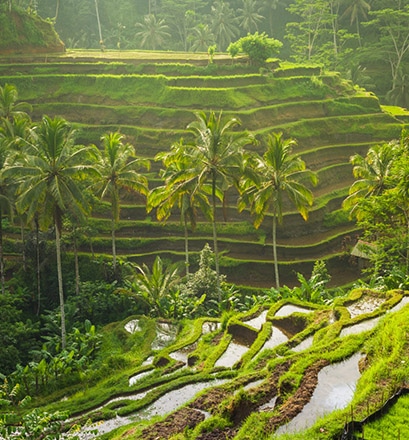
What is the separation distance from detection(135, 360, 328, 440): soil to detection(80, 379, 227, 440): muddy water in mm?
1423

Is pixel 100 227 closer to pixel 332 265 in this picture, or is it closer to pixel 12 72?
pixel 332 265

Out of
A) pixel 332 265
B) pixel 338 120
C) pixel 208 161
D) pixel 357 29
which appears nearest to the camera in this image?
pixel 208 161

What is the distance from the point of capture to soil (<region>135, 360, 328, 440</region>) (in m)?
9.94

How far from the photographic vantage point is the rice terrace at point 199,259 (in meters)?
11.0

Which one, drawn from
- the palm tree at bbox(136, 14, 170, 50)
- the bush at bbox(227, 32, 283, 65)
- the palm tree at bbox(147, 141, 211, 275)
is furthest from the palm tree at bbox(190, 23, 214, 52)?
the palm tree at bbox(147, 141, 211, 275)

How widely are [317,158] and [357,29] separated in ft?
117

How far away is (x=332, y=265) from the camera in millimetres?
29828

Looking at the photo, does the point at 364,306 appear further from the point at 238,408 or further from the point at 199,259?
the point at 199,259

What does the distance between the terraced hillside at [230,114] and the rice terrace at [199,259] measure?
0.45ft

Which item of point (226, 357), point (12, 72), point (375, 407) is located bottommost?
point (226, 357)

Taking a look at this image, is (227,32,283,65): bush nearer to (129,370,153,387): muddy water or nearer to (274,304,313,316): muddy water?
(274,304,313,316): muddy water

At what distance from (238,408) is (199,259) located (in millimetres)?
19244

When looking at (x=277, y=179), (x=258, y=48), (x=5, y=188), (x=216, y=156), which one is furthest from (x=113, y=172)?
(x=258, y=48)

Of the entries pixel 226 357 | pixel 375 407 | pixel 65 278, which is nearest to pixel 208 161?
pixel 226 357
